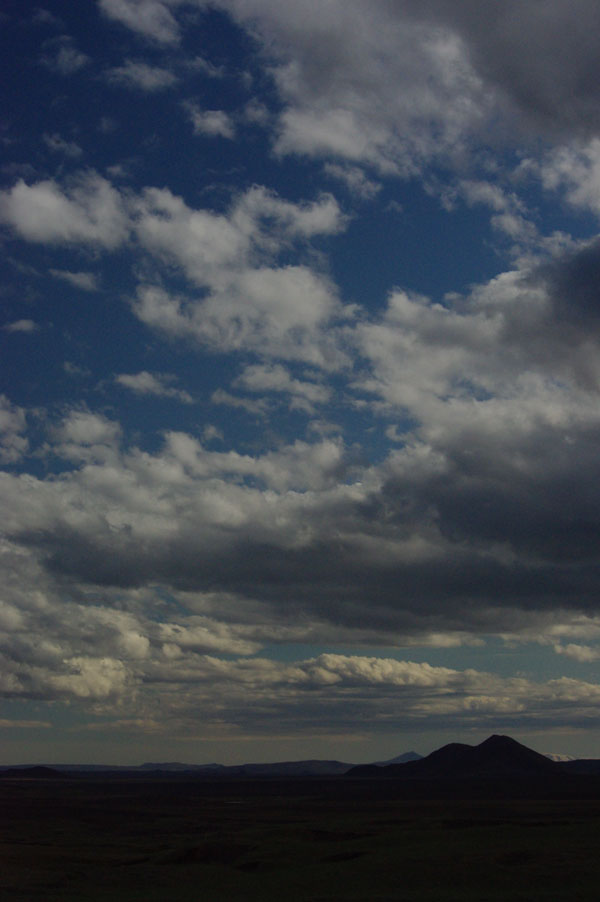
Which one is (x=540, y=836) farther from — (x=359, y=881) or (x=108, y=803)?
(x=108, y=803)

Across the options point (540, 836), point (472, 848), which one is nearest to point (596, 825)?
point (540, 836)

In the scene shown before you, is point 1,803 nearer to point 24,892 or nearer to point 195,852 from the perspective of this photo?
point 195,852

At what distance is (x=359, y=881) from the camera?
210 feet

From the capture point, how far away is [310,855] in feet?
260

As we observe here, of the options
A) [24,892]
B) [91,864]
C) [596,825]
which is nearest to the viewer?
[24,892]

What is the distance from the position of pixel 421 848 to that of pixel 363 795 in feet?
391

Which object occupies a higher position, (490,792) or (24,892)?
(24,892)

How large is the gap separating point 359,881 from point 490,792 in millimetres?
142728

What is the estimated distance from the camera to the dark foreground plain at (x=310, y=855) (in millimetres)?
60406

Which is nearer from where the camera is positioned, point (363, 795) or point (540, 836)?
point (540, 836)

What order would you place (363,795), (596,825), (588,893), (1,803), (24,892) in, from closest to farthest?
(588,893)
(24,892)
(596,825)
(1,803)
(363,795)

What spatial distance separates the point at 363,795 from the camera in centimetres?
19112

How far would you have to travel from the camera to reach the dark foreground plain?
60406 millimetres

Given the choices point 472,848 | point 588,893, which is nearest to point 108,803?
point 472,848
